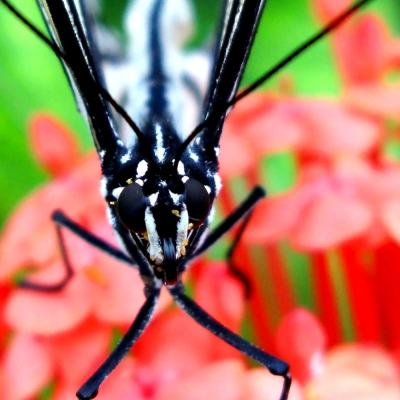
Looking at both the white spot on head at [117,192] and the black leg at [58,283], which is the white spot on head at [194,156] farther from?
the black leg at [58,283]

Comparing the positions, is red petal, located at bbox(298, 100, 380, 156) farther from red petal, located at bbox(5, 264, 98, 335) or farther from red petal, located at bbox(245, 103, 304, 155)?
red petal, located at bbox(5, 264, 98, 335)

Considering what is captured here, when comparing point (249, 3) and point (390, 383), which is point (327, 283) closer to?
point (390, 383)

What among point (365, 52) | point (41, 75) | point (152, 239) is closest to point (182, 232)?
point (152, 239)

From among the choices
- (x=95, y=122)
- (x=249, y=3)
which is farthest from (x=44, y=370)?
(x=249, y=3)

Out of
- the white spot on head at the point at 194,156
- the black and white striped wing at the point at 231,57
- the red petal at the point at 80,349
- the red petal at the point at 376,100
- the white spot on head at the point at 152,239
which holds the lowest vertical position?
the red petal at the point at 80,349

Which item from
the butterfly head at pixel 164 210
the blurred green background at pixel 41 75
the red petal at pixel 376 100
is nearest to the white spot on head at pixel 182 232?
the butterfly head at pixel 164 210

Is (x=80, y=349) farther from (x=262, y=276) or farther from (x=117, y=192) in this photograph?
(x=262, y=276)

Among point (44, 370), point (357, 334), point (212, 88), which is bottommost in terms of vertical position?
point (44, 370)
